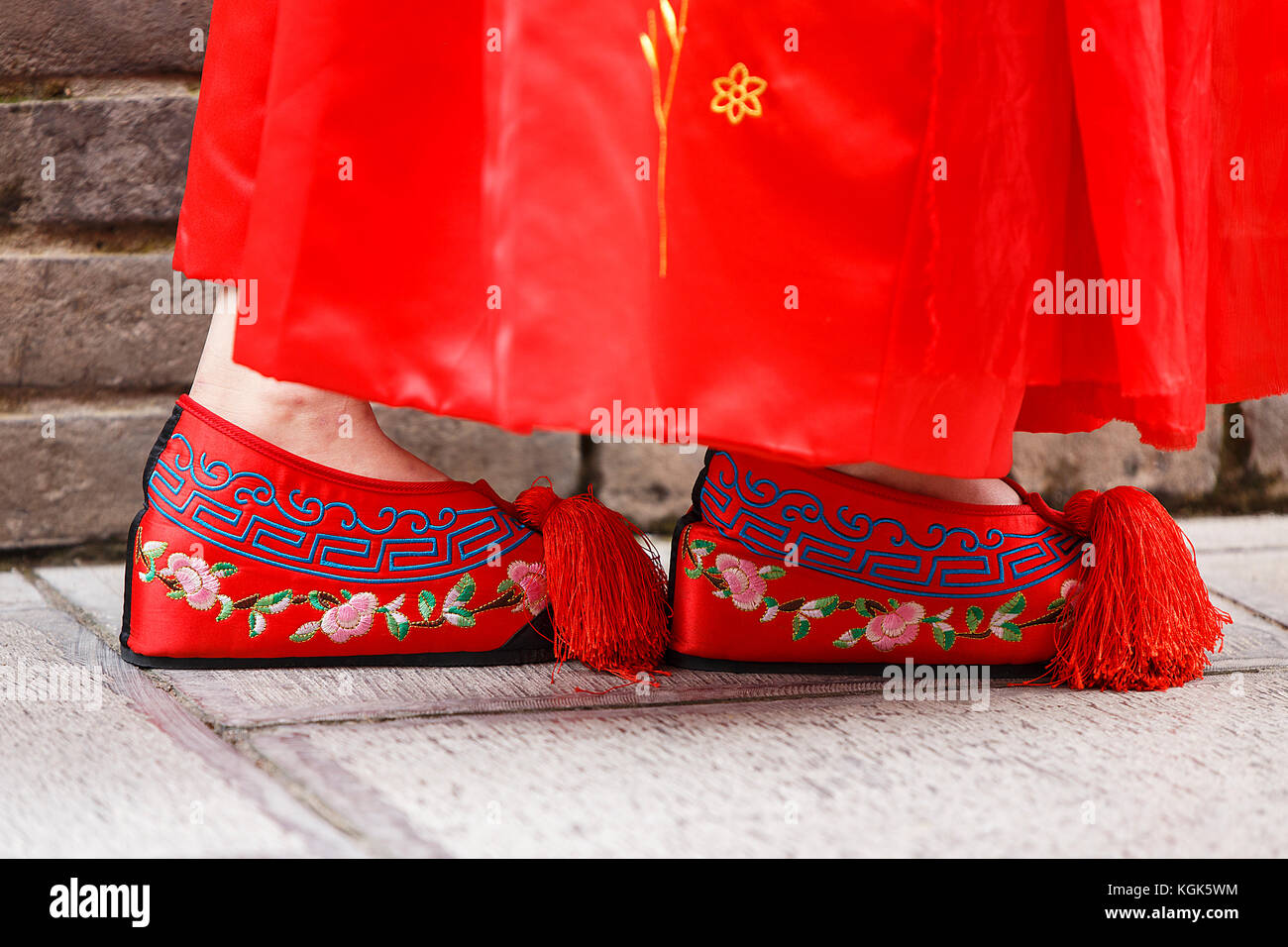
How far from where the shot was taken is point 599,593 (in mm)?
876

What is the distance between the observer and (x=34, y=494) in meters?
1.26

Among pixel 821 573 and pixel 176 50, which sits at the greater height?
pixel 176 50

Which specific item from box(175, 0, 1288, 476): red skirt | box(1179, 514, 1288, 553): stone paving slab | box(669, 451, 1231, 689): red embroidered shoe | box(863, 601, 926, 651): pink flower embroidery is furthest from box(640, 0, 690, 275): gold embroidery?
box(1179, 514, 1288, 553): stone paving slab

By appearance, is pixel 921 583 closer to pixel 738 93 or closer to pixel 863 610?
pixel 863 610

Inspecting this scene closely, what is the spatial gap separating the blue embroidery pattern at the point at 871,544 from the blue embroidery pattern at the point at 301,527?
202mm

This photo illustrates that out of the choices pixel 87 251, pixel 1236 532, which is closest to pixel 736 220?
pixel 87 251

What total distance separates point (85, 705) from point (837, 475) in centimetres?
55

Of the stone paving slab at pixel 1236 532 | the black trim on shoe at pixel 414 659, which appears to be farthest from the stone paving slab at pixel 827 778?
the stone paving slab at pixel 1236 532

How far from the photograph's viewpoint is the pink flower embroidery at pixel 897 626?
875 mm

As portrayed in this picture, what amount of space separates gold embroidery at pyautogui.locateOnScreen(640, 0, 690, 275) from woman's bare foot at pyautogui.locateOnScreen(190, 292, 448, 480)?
327 millimetres

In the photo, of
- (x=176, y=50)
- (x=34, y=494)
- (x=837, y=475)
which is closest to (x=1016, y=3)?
(x=837, y=475)

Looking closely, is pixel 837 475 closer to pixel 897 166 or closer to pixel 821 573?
pixel 821 573
